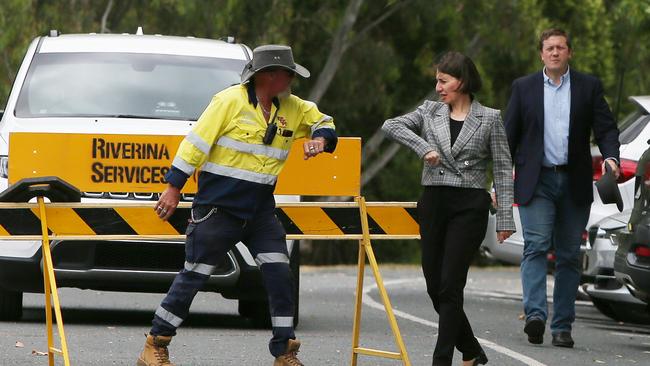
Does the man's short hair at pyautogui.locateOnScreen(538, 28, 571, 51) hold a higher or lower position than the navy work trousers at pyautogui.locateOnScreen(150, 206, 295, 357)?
higher

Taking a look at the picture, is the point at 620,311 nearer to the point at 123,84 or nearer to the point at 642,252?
the point at 642,252

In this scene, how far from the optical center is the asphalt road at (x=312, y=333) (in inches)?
380

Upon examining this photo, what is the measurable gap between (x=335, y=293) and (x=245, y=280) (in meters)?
5.18

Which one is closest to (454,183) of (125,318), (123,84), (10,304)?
(123,84)

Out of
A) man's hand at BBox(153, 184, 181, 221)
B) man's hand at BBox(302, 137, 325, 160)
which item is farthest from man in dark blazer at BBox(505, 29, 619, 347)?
man's hand at BBox(153, 184, 181, 221)

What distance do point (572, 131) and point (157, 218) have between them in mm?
3316

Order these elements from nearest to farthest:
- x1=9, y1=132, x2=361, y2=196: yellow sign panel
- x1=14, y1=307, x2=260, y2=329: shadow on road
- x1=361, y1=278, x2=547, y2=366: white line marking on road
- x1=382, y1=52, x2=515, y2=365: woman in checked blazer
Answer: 1. x1=382, y1=52, x2=515, y2=365: woman in checked blazer
2. x1=9, y1=132, x2=361, y2=196: yellow sign panel
3. x1=361, y1=278, x2=547, y2=366: white line marking on road
4. x1=14, y1=307, x2=260, y2=329: shadow on road

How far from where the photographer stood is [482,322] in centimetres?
1271

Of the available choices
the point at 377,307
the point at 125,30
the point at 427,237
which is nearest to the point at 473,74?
the point at 427,237

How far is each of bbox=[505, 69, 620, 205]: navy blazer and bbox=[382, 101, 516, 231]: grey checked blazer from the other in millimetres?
1877

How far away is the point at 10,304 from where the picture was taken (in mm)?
11445

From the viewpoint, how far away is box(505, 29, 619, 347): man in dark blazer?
10.7 m

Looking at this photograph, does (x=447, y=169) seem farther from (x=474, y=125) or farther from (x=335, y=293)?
(x=335, y=293)

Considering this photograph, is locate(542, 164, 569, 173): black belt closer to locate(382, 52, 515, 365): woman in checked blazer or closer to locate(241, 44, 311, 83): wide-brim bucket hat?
locate(382, 52, 515, 365): woman in checked blazer
